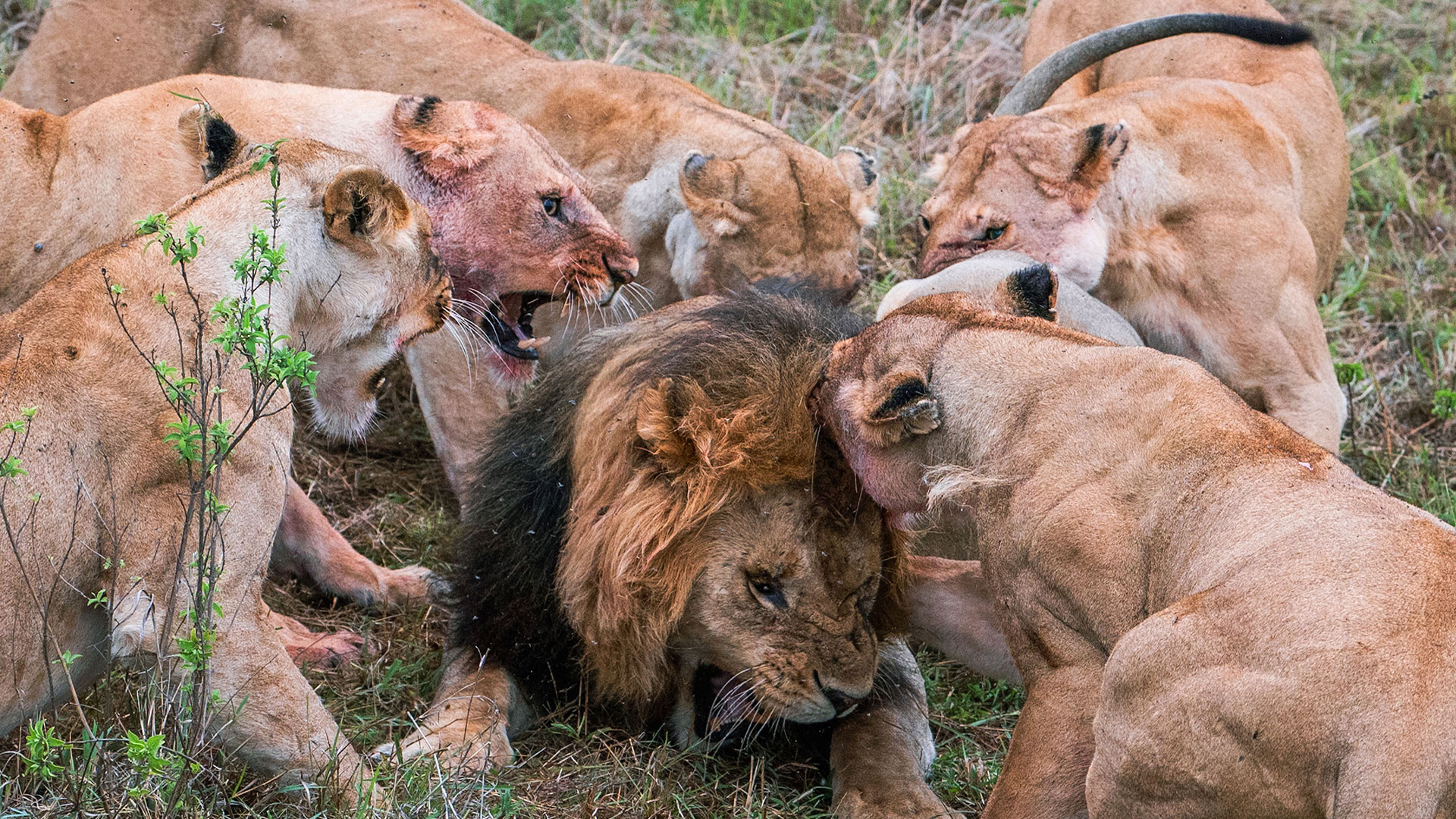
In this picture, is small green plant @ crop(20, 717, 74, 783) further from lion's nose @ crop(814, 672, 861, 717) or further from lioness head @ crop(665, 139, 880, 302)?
lioness head @ crop(665, 139, 880, 302)

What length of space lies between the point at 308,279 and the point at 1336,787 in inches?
78.6

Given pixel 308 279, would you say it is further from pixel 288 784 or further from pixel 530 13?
pixel 530 13

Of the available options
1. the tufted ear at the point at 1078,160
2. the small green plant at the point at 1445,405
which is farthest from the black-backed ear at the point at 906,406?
the small green plant at the point at 1445,405

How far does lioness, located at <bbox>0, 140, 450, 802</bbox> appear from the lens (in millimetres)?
2654

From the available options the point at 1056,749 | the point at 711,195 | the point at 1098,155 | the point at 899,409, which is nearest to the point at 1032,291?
the point at 899,409

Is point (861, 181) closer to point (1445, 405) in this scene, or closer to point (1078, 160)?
point (1078, 160)

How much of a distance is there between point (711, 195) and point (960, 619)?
1.54m

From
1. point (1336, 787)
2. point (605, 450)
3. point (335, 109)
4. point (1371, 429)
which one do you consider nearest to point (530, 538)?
point (605, 450)

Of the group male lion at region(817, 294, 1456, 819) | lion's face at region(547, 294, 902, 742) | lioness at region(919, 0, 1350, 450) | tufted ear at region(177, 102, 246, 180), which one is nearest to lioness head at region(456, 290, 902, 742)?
lion's face at region(547, 294, 902, 742)

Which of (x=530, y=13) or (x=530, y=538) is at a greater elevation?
(x=530, y=538)

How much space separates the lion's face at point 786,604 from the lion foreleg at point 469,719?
484mm

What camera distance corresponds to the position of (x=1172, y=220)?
4.89m

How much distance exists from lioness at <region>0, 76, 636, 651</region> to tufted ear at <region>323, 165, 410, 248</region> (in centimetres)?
75

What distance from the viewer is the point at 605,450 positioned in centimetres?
318
